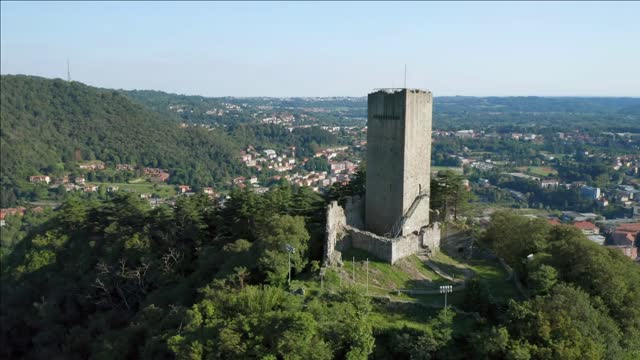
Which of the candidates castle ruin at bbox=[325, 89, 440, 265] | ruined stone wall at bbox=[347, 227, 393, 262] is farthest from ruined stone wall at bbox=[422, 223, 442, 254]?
ruined stone wall at bbox=[347, 227, 393, 262]

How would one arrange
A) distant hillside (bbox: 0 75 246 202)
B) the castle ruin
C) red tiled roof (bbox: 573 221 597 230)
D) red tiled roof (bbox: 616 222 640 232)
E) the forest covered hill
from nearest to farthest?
the castle ruin
red tiled roof (bbox: 616 222 640 232)
red tiled roof (bbox: 573 221 597 230)
the forest covered hill
distant hillside (bbox: 0 75 246 202)

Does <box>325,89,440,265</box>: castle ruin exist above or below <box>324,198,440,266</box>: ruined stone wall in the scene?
above

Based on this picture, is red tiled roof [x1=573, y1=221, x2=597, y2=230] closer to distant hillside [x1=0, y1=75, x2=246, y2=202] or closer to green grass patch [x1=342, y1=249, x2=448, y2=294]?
green grass patch [x1=342, y1=249, x2=448, y2=294]

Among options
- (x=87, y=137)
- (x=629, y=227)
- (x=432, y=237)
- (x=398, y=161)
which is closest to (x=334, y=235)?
(x=432, y=237)

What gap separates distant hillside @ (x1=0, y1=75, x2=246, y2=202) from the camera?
380 feet

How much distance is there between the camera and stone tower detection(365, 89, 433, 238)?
30.4 meters

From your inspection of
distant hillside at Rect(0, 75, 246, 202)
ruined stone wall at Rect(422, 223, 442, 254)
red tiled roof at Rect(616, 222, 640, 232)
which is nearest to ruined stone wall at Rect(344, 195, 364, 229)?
ruined stone wall at Rect(422, 223, 442, 254)

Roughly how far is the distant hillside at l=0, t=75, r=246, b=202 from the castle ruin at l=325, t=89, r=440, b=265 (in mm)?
88046

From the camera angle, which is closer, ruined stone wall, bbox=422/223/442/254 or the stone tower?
ruined stone wall, bbox=422/223/442/254

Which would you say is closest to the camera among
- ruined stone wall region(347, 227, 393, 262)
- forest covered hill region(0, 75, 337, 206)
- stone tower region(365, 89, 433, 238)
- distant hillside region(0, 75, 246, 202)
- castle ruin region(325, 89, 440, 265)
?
ruined stone wall region(347, 227, 393, 262)

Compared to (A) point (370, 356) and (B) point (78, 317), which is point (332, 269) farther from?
(B) point (78, 317)

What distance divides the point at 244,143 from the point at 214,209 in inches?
4977

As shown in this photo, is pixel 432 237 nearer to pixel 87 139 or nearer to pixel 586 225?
pixel 586 225

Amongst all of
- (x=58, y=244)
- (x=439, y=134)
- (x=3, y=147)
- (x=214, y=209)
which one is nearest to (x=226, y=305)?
(x=214, y=209)
